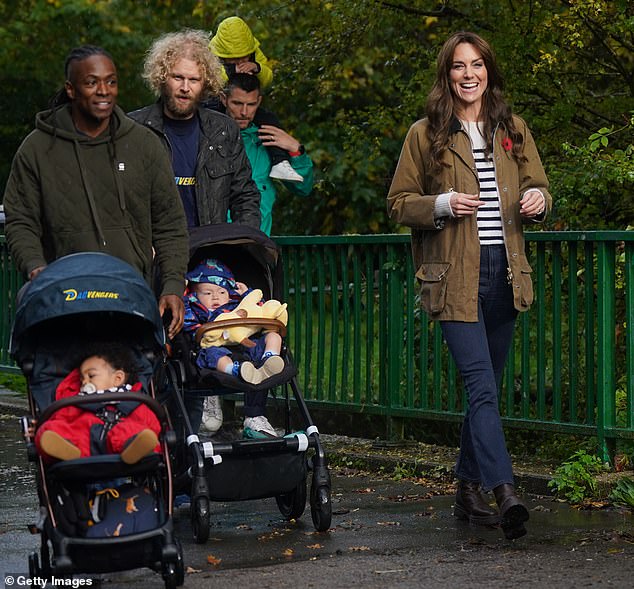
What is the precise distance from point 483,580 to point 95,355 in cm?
173

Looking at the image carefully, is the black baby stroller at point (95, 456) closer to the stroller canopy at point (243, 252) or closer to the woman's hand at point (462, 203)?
the stroller canopy at point (243, 252)

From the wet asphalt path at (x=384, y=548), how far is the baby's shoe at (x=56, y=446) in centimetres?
68

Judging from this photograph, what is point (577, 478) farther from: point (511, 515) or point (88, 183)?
point (88, 183)

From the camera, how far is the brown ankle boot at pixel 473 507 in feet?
22.3

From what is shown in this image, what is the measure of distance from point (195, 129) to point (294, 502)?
1.95 meters

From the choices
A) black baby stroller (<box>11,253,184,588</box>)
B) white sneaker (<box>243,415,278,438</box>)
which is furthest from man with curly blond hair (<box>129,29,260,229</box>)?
black baby stroller (<box>11,253,184,588</box>)

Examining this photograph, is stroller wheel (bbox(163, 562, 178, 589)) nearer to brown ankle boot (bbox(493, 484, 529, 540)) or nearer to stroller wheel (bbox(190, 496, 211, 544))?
stroller wheel (bbox(190, 496, 211, 544))

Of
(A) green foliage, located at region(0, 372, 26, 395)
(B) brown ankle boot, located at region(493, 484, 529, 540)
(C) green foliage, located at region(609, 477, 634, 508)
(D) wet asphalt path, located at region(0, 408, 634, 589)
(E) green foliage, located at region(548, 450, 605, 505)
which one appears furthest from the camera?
(A) green foliage, located at region(0, 372, 26, 395)

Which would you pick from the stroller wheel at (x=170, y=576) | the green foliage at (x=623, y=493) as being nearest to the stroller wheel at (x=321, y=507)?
the stroller wheel at (x=170, y=576)

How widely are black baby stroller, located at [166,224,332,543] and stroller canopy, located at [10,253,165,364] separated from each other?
0.80 m

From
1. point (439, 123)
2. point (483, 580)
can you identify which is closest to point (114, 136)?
point (439, 123)

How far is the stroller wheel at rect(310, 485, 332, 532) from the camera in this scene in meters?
6.66

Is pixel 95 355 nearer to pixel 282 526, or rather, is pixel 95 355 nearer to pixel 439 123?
pixel 282 526

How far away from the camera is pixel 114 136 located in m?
6.39
